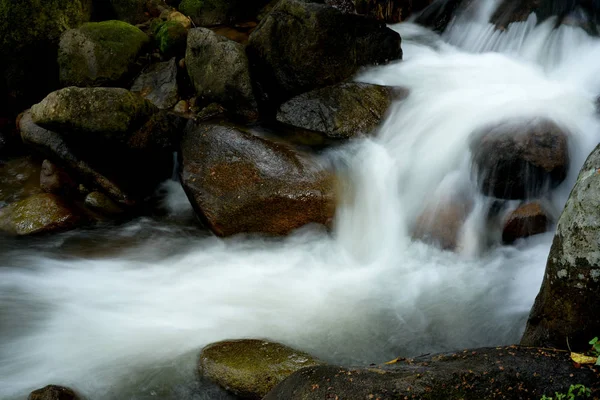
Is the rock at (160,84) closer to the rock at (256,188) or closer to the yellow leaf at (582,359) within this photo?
the rock at (256,188)

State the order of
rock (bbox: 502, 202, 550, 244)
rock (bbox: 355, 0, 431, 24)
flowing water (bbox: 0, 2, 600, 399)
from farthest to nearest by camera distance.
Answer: rock (bbox: 355, 0, 431, 24)
rock (bbox: 502, 202, 550, 244)
flowing water (bbox: 0, 2, 600, 399)

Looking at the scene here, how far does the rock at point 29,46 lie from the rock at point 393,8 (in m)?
5.90

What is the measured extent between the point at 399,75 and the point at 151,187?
14.5ft

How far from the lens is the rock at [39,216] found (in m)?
6.86

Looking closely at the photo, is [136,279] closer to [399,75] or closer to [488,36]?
[399,75]

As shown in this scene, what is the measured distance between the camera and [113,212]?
7324mm

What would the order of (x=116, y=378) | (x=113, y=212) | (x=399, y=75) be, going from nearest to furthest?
(x=116, y=378), (x=113, y=212), (x=399, y=75)

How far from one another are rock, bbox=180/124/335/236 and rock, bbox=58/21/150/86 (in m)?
3.40

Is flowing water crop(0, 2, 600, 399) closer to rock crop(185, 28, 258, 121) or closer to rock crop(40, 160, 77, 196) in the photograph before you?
rock crop(40, 160, 77, 196)

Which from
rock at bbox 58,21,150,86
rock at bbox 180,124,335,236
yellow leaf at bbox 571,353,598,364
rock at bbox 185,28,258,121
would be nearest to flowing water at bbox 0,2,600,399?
rock at bbox 180,124,335,236

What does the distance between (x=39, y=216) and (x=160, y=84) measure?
10.6 ft

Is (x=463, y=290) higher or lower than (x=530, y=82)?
lower

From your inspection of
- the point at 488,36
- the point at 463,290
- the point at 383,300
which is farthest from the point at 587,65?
the point at 383,300

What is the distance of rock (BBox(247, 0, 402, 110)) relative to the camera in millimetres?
7789
